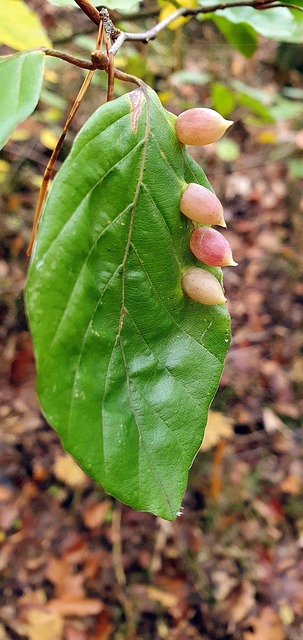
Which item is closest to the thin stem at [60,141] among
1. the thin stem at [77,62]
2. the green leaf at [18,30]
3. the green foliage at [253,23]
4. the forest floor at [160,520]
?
the thin stem at [77,62]

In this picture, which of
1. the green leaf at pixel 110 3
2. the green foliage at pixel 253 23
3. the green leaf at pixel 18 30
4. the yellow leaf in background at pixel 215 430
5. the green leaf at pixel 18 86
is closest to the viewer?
the green leaf at pixel 18 86

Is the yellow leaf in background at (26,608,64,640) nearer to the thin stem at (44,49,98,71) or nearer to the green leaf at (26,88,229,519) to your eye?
the green leaf at (26,88,229,519)

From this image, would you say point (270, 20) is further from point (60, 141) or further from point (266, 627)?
point (266, 627)

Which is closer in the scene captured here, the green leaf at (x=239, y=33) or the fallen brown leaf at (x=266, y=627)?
the green leaf at (x=239, y=33)

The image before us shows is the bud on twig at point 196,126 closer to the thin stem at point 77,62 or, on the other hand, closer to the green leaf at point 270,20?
the thin stem at point 77,62

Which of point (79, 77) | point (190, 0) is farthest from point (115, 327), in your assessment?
point (79, 77)

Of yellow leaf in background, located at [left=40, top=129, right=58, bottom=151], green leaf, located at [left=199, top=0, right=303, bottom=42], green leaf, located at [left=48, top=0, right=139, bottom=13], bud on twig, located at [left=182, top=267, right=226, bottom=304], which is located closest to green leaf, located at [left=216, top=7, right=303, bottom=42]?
green leaf, located at [left=199, top=0, right=303, bottom=42]
